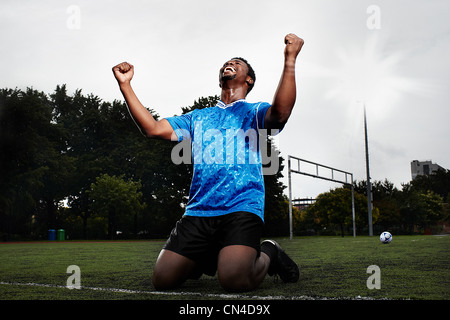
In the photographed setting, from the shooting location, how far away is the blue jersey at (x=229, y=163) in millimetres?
3691

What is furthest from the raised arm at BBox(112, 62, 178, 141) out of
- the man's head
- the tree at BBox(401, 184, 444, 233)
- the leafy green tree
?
the tree at BBox(401, 184, 444, 233)

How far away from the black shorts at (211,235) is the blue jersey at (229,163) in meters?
0.06

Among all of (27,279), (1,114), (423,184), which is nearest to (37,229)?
(1,114)

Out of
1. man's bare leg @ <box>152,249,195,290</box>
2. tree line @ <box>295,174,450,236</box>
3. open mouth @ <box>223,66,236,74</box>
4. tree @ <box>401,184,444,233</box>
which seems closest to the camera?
man's bare leg @ <box>152,249,195,290</box>

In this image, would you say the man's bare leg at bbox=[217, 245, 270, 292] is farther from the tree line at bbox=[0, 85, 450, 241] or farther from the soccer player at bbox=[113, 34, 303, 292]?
the tree line at bbox=[0, 85, 450, 241]

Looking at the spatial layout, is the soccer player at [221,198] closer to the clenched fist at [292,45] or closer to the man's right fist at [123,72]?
the man's right fist at [123,72]

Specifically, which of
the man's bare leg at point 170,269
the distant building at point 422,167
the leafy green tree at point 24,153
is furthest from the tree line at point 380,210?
the man's bare leg at point 170,269

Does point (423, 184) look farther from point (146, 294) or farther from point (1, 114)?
point (146, 294)

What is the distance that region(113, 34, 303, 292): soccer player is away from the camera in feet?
11.6

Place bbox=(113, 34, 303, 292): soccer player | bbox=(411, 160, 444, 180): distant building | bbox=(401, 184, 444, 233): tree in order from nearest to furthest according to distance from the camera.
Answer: bbox=(113, 34, 303, 292): soccer player
bbox=(401, 184, 444, 233): tree
bbox=(411, 160, 444, 180): distant building

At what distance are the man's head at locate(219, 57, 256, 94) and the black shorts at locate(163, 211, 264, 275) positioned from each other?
4.27 ft

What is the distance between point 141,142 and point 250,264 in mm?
44019

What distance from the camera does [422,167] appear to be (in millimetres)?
119562
